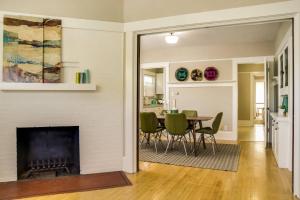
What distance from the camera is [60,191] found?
2.96m

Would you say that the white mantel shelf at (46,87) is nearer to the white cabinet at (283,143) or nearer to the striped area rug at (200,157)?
the striped area rug at (200,157)

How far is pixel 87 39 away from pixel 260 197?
306 cm

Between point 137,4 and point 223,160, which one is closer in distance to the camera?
point 137,4

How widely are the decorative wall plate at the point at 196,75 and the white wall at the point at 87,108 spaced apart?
12.2 feet

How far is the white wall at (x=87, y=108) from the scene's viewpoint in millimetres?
3287

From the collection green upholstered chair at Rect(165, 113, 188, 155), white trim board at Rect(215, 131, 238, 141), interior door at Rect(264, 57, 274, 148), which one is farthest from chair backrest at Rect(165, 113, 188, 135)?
white trim board at Rect(215, 131, 238, 141)

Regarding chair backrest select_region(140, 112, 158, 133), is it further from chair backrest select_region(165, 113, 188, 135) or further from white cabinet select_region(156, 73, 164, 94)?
white cabinet select_region(156, 73, 164, 94)

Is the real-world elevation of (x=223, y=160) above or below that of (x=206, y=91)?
below

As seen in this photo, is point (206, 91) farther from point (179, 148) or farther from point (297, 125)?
point (297, 125)

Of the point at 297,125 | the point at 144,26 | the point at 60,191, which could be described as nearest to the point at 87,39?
the point at 144,26

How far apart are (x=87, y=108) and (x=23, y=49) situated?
1.15m

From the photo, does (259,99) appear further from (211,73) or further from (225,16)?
(225,16)

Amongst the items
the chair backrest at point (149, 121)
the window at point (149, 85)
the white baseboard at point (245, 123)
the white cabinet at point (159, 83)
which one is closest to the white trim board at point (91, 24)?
the chair backrest at point (149, 121)

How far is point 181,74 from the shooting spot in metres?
7.24
